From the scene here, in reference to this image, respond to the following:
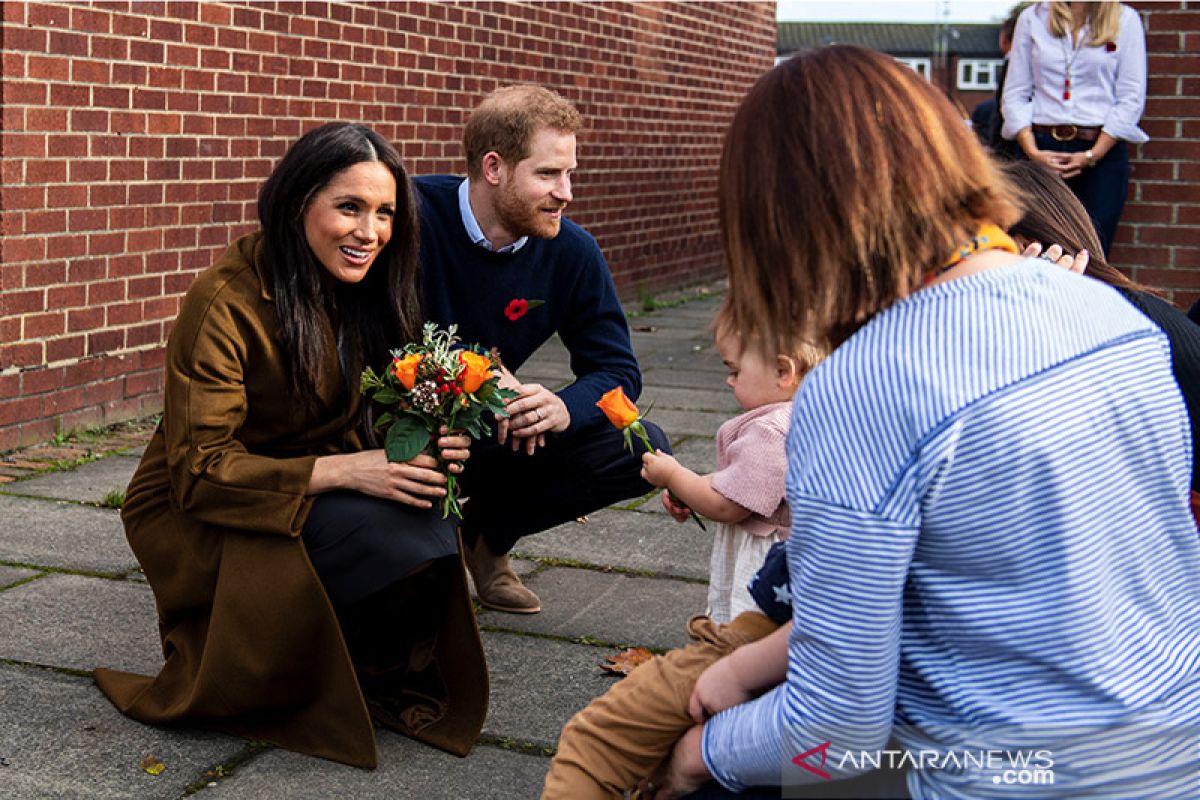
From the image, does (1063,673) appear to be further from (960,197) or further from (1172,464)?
(960,197)

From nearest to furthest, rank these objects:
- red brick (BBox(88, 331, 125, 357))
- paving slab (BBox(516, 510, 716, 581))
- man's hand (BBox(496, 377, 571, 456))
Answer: man's hand (BBox(496, 377, 571, 456)) < paving slab (BBox(516, 510, 716, 581)) < red brick (BBox(88, 331, 125, 357))

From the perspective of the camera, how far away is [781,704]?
2.02 metres

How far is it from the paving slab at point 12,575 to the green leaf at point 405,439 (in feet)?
5.85

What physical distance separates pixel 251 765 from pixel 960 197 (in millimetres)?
2244

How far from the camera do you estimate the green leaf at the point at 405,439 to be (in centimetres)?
352

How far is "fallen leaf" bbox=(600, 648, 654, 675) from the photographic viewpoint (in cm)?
412

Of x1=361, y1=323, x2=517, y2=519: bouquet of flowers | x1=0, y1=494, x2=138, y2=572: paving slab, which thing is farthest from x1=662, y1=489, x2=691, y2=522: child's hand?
x1=0, y1=494, x2=138, y2=572: paving slab

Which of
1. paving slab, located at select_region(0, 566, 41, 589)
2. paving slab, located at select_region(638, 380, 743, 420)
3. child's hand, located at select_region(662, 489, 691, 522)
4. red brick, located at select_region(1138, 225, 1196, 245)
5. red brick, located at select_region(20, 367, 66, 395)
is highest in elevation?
red brick, located at select_region(1138, 225, 1196, 245)

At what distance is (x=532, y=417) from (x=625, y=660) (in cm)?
72

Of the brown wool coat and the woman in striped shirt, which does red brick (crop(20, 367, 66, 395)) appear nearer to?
the brown wool coat

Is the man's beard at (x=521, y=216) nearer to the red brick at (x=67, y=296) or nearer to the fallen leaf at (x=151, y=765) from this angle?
the fallen leaf at (x=151, y=765)

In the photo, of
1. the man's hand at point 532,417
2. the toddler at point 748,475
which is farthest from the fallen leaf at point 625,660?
the toddler at point 748,475

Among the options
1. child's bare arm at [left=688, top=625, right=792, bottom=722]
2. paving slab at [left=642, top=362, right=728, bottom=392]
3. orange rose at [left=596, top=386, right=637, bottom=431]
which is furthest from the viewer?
paving slab at [left=642, top=362, right=728, bottom=392]

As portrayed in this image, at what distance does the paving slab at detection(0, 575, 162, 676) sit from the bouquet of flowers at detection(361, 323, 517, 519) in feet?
3.53
